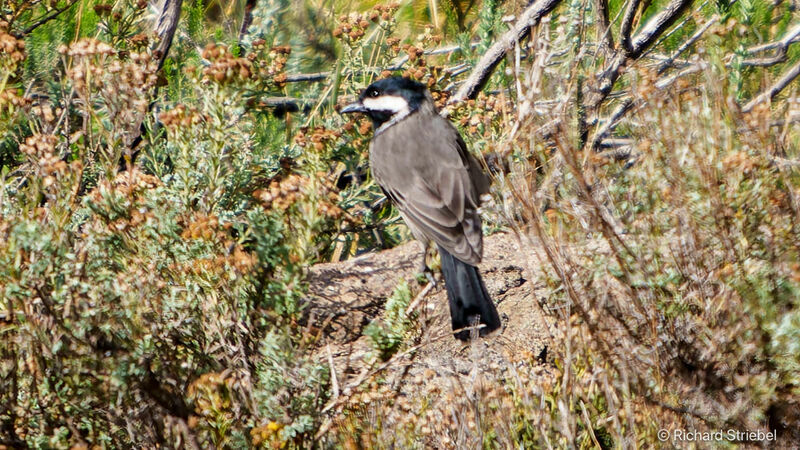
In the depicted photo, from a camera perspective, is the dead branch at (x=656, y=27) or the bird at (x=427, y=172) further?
the dead branch at (x=656, y=27)

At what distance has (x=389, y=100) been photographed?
5.28 metres

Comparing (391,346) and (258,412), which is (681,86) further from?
(258,412)

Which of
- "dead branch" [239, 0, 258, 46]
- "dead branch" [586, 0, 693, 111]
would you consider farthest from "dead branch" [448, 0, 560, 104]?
"dead branch" [239, 0, 258, 46]

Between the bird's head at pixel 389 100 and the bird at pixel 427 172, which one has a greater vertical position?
the bird's head at pixel 389 100

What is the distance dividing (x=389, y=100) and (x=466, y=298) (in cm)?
167

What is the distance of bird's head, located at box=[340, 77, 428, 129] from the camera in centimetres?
516

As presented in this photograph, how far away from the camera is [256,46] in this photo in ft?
15.3

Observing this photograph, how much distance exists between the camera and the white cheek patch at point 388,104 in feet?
17.0

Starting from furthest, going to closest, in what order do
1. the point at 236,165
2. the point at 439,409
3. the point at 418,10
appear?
the point at 418,10 → the point at 236,165 → the point at 439,409

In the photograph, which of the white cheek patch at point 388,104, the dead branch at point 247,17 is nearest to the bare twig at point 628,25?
the white cheek patch at point 388,104

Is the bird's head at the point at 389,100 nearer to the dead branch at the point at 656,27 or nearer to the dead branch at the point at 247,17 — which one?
the dead branch at the point at 656,27

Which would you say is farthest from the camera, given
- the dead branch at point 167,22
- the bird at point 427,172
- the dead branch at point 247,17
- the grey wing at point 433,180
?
the dead branch at point 247,17

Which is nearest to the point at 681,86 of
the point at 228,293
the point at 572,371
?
the point at 572,371

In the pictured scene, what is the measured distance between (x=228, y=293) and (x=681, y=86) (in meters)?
1.94
